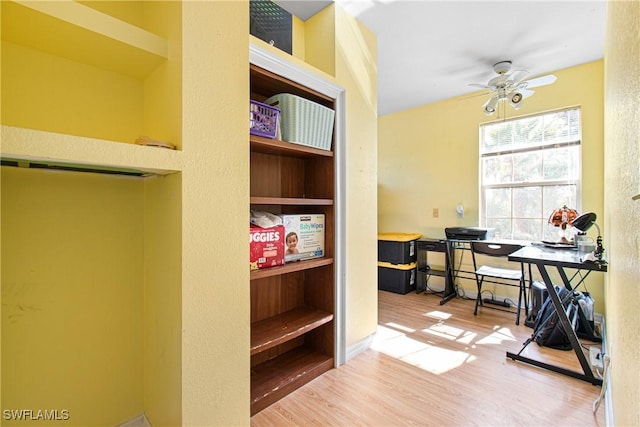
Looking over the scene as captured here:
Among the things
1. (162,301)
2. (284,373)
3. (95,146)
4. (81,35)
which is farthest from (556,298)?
(81,35)

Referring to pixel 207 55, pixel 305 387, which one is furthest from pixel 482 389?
pixel 207 55

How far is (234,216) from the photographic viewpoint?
3.96ft

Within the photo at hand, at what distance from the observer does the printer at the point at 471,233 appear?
3.29m

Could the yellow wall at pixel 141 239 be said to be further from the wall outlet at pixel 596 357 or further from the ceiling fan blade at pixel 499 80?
the ceiling fan blade at pixel 499 80

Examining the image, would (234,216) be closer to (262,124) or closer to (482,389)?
(262,124)

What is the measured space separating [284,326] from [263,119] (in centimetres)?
125

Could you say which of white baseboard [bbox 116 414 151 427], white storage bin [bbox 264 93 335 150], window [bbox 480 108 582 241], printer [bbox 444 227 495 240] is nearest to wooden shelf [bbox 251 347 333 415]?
white baseboard [bbox 116 414 151 427]

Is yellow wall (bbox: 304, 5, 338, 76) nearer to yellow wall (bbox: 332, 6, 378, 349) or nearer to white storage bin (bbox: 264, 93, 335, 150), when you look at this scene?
yellow wall (bbox: 332, 6, 378, 349)

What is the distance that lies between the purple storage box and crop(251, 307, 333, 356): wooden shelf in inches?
45.1

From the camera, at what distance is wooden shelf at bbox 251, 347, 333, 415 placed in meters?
1.63

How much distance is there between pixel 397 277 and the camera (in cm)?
382

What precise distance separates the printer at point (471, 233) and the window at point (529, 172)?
0.85ft

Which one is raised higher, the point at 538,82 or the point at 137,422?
the point at 538,82

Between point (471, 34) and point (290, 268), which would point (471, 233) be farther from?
point (290, 268)
